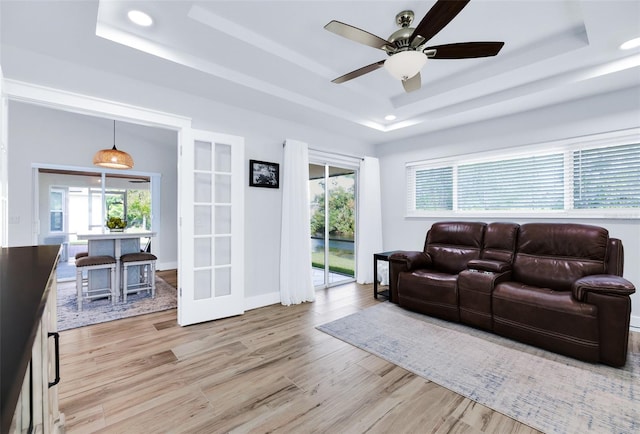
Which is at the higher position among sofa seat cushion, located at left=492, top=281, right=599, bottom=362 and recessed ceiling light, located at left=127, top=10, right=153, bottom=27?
recessed ceiling light, located at left=127, top=10, right=153, bottom=27

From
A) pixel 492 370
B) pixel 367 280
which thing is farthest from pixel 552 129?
pixel 367 280

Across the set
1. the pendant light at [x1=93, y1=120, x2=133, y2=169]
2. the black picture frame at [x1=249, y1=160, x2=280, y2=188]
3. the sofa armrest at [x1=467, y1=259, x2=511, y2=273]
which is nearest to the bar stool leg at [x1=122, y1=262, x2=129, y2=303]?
the pendant light at [x1=93, y1=120, x2=133, y2=169]

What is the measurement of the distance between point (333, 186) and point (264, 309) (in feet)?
7.67

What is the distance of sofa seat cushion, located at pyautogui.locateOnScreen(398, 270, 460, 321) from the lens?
10.4 feet

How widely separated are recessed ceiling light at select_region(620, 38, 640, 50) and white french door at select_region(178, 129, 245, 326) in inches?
147

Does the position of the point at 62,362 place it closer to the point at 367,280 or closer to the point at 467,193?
the point at 367,280

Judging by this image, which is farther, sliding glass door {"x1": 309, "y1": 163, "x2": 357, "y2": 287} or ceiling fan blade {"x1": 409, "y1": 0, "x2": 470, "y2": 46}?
sliding glass door {"x1": 309, "y1": 163, "x2": 357, "y2": 287}

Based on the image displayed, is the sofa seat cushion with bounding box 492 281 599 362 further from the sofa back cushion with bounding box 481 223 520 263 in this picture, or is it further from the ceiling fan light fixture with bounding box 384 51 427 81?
the ceiling fan light fixture with bounding box 384 51 427 81

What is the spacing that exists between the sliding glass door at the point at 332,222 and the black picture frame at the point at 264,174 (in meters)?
0.94

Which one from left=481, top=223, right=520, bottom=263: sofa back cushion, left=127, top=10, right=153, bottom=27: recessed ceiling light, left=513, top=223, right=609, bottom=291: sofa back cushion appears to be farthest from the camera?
left=481, top=223, right=520, bottom=263: sofa back cushion

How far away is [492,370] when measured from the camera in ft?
7.41

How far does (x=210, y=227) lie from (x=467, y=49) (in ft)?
9.74

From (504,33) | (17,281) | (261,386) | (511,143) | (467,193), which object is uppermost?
(504,33)

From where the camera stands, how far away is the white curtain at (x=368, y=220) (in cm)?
501
